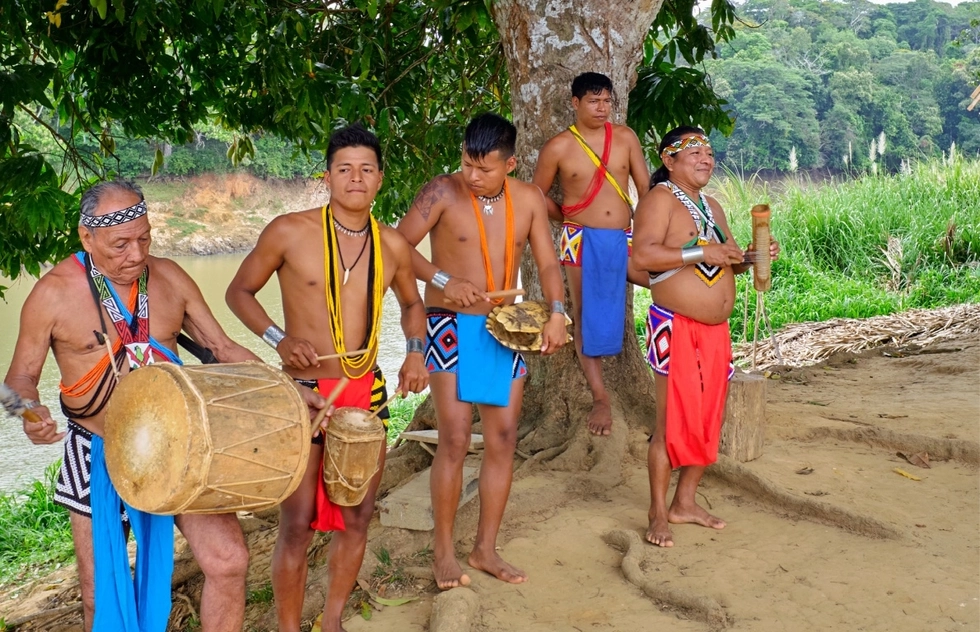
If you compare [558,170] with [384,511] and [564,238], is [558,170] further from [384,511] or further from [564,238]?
[384,511]

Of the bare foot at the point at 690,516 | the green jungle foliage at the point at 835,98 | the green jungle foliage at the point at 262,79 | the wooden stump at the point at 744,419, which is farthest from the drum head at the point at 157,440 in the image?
the green jungle foliage at the point at 835,98

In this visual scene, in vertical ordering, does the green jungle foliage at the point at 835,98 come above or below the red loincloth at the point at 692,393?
above

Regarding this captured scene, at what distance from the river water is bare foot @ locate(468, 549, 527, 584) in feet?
13.0

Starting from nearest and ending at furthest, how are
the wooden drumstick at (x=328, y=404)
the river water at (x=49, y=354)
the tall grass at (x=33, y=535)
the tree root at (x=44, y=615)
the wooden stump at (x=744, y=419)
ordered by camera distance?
the wooden drumstick at (x=328, y=404) < the wooden stump at (x=744, y=419) < the tree root at (x=44, y=615) < the tall grass at (x=33, y=535) < the river water at (x=49, y=354)

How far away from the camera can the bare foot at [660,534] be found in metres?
4.17

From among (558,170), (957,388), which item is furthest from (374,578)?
(957,388)

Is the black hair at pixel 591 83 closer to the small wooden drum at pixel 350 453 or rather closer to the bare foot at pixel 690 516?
the bare foot at pixel 690 516

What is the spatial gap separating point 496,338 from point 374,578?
1.28 m

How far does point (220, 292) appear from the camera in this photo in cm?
2111

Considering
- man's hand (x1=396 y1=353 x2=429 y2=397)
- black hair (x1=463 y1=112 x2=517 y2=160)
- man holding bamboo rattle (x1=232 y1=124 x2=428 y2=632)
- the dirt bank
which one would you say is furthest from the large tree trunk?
the dirt bank

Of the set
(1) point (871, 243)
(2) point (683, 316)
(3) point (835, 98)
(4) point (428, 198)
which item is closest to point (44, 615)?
(4) point (428, 198)

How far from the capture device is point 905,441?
515 cm

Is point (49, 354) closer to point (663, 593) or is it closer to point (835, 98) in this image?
point (663, 593)

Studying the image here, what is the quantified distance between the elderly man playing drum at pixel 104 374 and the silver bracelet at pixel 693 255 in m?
2.10
